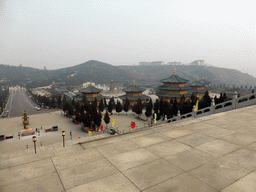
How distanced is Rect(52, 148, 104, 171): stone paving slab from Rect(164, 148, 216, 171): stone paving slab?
2.69 meters

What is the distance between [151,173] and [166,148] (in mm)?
2068

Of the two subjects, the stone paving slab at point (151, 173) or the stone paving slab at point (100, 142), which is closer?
the stone paving slab at point (151, 173)

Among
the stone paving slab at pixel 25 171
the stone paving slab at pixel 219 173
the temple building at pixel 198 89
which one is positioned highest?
the stone paving slab at pixel 219 173

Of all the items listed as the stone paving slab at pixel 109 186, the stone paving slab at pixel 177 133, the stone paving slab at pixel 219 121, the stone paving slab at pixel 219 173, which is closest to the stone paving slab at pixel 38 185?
the stone paving slab at pixel 109 186

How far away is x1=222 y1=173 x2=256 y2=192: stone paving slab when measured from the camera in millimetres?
4664

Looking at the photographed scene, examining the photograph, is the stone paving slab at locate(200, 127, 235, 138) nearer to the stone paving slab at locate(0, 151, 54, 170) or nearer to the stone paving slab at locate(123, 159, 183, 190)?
the stone paving slab at locate(123, 159, 183, 190)

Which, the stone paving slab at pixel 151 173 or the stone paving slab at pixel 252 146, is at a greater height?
the stone paving slab at pixel 151 173

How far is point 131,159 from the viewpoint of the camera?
6496 mm

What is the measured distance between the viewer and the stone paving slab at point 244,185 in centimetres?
466

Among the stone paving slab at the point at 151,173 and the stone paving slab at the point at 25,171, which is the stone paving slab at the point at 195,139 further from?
the stone paving slab at the point at 25,171

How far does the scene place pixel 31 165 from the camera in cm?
626

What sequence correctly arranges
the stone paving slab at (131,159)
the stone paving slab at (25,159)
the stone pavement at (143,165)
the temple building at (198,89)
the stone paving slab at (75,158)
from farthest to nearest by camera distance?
the temple building at (198,89)
the stone paving slab at (25,159)
the stone paving slab at (75,158)
the stone paving slab at (131,159)
the stone pavement at (143,165)

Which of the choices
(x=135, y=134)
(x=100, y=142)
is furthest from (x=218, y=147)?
(x=100, y=142)

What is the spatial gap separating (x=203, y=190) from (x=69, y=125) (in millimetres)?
31533
